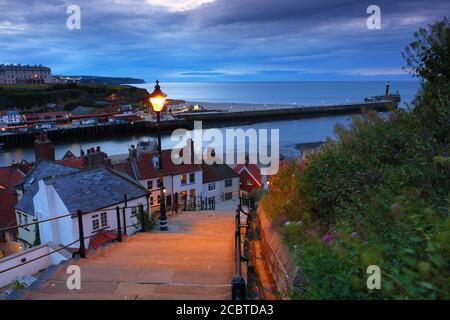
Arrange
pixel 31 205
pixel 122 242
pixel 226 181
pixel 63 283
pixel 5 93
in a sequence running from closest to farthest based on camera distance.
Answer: pixel 63 283, pixel 122 242, pixel 31 205, pixel 226 181, pixel 5 93

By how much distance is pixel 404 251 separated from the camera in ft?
8.64

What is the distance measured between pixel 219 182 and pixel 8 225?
62.3 ft

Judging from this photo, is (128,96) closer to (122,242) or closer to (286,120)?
(286,120)

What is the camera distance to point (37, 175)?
2617cm

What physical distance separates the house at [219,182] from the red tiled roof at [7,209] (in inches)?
638

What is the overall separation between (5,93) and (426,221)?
158722 mm

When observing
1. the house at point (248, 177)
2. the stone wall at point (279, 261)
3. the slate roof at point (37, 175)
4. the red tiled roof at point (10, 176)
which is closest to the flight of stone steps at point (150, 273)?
the stone wall at point (279, 261)

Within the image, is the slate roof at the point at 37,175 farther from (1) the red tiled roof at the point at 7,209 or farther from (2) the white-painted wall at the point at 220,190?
(2) the white-painted wall at the point at 220,190

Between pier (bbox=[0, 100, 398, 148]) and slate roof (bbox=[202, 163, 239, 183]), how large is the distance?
49678 millimetres

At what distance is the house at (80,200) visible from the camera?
57.2 ft

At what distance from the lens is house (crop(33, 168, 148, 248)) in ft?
57.2

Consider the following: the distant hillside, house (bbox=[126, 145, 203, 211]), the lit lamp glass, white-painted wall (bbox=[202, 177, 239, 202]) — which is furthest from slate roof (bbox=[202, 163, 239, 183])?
the distant hillside

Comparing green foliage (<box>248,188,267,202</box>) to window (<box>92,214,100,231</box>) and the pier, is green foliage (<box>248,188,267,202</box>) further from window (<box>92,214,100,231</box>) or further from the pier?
the pier

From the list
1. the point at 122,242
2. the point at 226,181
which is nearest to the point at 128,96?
the point at 226,181
